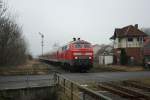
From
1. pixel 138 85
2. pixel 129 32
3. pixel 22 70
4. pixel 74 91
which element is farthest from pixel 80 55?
pixel 129 32

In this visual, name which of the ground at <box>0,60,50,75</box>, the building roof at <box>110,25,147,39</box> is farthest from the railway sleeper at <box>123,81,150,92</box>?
the building roof at <box>110,25,147,39</box>

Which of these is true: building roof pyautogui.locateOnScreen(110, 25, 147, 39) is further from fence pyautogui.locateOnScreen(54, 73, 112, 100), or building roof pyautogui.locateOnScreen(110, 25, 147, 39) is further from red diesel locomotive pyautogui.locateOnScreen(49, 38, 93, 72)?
fence pyautogui.locateOnScreen(54, 73, 112, 100)

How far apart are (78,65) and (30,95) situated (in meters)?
13.0

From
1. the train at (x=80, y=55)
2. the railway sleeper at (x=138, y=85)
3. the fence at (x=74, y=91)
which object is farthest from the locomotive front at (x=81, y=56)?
the fence at (x=74, y=91)

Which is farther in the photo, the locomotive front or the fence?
the locomotive front

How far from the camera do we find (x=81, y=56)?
28.9 m

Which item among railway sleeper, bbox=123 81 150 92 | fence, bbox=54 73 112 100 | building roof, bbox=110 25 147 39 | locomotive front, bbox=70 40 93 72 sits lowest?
railway sleeper, bbox=123 81 150 92

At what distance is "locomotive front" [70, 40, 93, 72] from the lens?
93.7 ft

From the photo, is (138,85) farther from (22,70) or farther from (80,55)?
(22,70)

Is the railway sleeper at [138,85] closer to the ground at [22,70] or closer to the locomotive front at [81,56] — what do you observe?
the locomotive front at [81,56]

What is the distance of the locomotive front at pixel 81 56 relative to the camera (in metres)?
28.6

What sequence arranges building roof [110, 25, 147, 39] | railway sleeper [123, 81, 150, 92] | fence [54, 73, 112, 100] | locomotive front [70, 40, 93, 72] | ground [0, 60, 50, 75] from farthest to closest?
building roof [110, 25, 147, 39], ground [0, 60, 50, 75], locomotive front [70, 40, 93, 72], railway sleeper [123, 81, 150, 92], fence [54, 73, 112, 100]

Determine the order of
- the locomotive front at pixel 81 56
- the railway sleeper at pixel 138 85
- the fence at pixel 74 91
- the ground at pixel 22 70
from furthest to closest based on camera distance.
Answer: the ground at pixel 22 70
the locomotive front at pixel 81 56
the railway sleeper at pixel 138 85
the fence at pixel 74 91

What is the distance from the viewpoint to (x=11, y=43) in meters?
34.7
